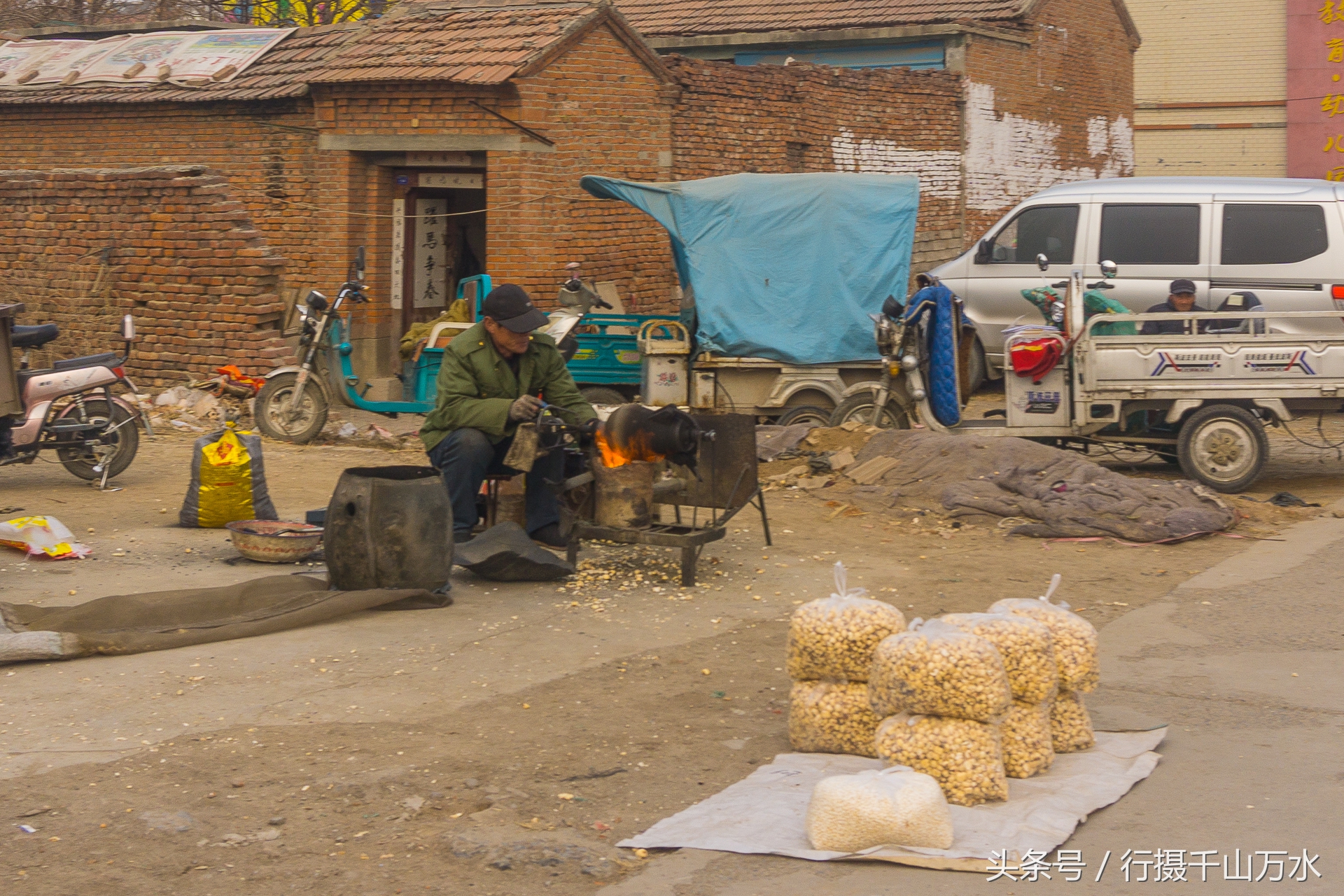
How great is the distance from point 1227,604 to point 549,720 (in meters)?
3.81

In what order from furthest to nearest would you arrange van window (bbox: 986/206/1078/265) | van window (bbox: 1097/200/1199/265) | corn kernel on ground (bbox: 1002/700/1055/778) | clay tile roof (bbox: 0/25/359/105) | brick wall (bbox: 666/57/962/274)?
brick wall (bbox: 666/57/962/274), clay tile roof (bbox: 0/25/359/105), van window (bbox: 986/206/1078/265), van window (bbox: 1097/200/1199/265), corn kernel on ground (bbox: 1002/700/1055/778)

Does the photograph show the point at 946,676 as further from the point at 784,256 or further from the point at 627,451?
the point at 784,256

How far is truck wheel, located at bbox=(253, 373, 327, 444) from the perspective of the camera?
12438 millimetres

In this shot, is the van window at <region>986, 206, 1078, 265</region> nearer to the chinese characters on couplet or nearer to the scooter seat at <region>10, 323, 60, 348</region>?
the scooter seat at <region>10, 323, 60, 348</region>

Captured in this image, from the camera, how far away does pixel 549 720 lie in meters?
5.05

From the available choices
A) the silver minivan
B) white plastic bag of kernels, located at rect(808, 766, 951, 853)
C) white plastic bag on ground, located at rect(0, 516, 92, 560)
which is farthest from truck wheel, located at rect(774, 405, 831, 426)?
white plastic bag of kernels, located at rect(808, 766, 951, 853)

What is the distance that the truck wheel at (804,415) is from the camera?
11.8 metres

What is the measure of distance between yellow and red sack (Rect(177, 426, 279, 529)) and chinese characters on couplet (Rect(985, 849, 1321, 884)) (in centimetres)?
589

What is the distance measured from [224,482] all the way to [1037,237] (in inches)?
321

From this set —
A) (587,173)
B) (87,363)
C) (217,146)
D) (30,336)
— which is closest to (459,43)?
(587,173)

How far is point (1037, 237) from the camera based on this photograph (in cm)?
1298

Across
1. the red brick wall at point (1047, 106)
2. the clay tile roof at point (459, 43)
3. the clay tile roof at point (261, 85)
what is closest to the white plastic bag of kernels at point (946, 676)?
the clay tile roof at point (459, 43)

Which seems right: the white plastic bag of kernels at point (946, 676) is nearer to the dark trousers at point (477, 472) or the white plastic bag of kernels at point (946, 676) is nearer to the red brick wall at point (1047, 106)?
the dark trousers at point (477, 472)

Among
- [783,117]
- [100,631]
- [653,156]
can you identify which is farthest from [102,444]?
[783,117]
